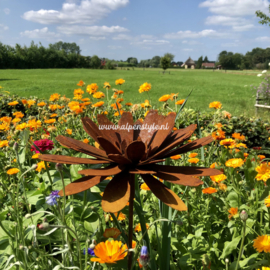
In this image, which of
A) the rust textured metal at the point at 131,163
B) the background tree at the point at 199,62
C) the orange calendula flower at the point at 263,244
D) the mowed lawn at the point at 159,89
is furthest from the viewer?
the background tree at the point at 199,62

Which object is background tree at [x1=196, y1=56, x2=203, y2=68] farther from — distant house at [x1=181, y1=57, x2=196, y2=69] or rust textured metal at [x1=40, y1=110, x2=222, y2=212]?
rust textured metal at [x1=40, y1=110, x2=222, y2=212]

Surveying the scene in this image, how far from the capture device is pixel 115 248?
70cm

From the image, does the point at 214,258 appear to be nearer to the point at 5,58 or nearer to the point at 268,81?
the point at 268,81

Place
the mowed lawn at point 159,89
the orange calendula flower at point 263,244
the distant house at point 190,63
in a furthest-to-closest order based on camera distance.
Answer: the distant house at point 190,63
the mowed lawn at point 159,89
the orange calendula flower at point 263,244

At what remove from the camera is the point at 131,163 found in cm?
62

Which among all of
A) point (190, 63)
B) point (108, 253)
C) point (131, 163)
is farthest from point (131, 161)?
point (190, 63)

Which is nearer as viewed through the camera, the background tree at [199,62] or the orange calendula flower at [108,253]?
the orange calendula flower at [108,253]

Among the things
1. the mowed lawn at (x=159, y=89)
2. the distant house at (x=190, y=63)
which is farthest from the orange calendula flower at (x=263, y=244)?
the distant house at (x=190, y=63)

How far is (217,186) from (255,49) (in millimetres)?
94078

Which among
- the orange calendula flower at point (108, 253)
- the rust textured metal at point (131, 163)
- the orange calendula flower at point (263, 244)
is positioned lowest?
the orange calendula flower at point (263, 244)

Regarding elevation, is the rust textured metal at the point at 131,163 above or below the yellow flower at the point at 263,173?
above

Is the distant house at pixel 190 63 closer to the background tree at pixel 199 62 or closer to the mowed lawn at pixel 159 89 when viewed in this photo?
the background tree at pixel 199 62

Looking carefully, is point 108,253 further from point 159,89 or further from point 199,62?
point 199,62

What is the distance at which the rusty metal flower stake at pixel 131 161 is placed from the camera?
0.56 metres
